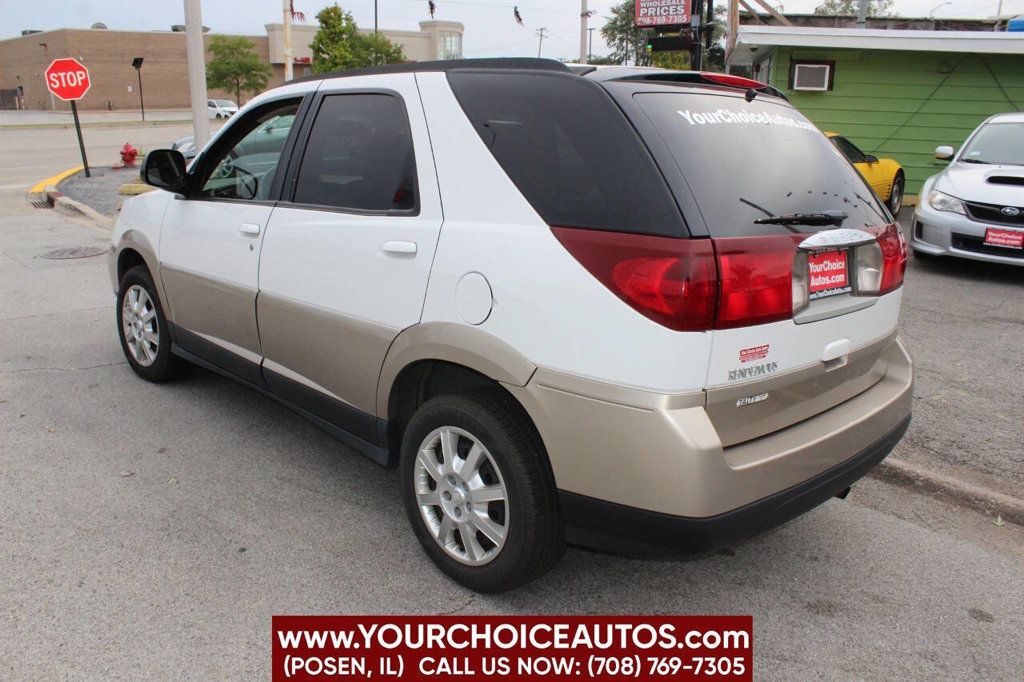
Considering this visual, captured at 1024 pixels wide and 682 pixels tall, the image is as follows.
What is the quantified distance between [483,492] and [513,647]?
1.75 ft

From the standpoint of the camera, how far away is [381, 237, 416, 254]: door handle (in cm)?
299

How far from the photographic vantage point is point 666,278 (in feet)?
7.68

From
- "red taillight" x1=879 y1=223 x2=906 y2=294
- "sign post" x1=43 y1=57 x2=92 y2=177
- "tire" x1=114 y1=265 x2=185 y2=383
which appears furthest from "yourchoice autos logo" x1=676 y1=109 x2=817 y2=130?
"sign post" x1=43 y1=57 x2=92 y2=177

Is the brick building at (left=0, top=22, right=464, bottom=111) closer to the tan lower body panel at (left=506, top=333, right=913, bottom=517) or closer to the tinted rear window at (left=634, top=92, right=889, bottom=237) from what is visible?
the tinted rear window at (left=634, top=92, right=889, bottom=237)

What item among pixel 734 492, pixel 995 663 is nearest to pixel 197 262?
pixel 734 492

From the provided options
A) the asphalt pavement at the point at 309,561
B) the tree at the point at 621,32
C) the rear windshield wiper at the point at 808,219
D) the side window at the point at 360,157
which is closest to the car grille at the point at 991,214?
the asphalt pavement at the point at 309,561

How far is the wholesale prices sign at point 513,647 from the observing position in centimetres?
267

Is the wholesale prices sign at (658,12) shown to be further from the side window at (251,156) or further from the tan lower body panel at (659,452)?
the tan lower body panel at (659,452)

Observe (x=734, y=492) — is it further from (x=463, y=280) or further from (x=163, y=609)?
(x=163, y=609)

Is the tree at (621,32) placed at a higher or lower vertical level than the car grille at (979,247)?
higher

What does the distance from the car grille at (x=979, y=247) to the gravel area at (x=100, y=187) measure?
11915 mm

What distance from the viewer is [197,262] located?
4328 mm

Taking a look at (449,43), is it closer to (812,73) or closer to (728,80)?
(812,73)

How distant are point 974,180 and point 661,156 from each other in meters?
7.48
